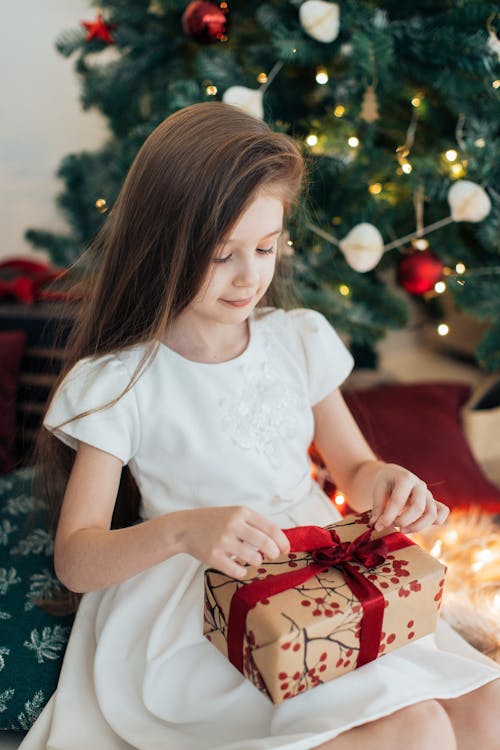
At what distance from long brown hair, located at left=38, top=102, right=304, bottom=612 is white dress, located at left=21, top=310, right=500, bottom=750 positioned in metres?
0.07

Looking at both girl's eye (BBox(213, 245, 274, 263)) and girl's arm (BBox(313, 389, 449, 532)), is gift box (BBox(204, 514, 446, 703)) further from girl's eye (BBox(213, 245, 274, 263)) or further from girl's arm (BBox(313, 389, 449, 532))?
girl's eye (BBox(213, 245, 274, 263))

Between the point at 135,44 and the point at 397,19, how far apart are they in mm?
529

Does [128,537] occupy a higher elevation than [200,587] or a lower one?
higher

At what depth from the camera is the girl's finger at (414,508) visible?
868mm

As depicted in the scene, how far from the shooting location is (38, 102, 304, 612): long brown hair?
2.82 ft

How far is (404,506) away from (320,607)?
0.63 feet

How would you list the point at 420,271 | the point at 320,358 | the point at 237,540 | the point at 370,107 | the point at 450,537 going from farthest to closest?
the point at 370,107, the point at 420,271, the point at 450,537, the point at 320,358, the point at 237,540

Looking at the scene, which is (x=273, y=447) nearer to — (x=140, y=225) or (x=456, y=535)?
(x=140, y=225)

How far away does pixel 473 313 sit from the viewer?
59.1 inches

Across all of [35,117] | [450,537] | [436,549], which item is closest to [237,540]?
[436,549]

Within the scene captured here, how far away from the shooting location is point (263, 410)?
Result: 1024 millimetres

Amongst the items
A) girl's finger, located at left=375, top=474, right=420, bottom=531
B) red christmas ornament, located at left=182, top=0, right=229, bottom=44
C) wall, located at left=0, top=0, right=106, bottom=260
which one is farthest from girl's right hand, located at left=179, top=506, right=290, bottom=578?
wall, located at left=0, top=0, right=106, bottom=260

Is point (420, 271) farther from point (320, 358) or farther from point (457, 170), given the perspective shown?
point (320, 358)

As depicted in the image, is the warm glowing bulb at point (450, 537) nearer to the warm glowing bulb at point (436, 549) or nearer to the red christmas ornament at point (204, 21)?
the warm glowing bulb at point (436, 549)
